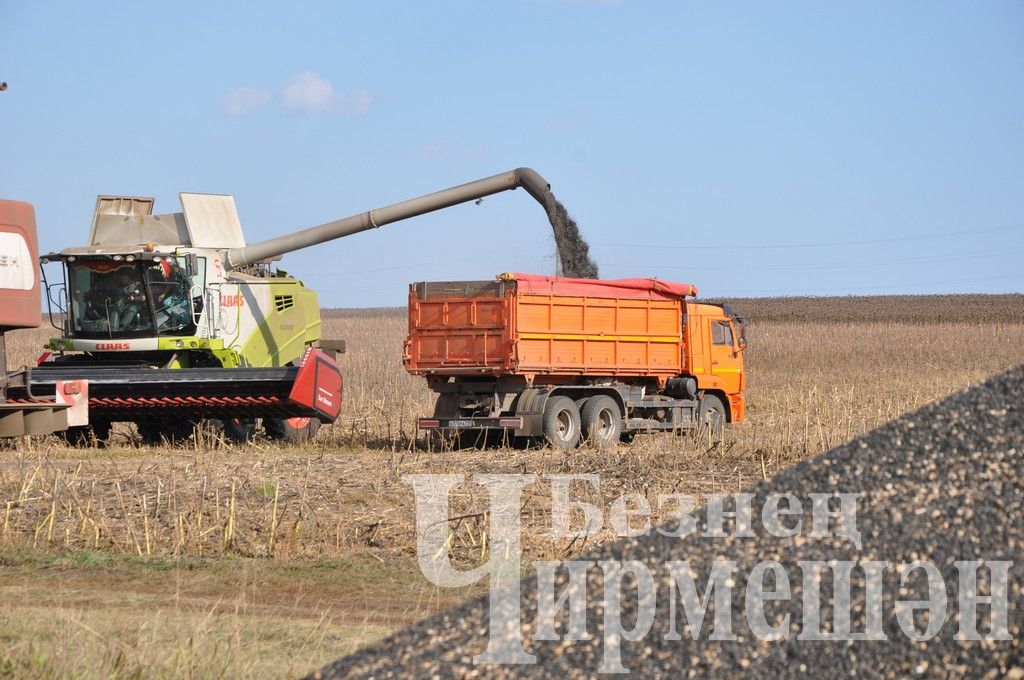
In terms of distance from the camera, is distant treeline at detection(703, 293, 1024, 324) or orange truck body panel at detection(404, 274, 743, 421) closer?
orange truck body panel at detection(404, 274, 743, 421)

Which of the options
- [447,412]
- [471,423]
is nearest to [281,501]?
[471,423]

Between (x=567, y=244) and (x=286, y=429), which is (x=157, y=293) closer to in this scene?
(x=286, y=429)

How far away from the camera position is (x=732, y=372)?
19688 millimetres

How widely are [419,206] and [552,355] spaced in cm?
467

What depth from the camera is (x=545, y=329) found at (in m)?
16.3

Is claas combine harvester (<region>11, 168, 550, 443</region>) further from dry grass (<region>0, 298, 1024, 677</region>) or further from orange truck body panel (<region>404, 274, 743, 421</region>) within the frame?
orange truck body panel (<region>404, 274, 743, 421</region>)

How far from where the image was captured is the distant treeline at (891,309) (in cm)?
5625

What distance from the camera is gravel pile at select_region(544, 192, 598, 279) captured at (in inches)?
791

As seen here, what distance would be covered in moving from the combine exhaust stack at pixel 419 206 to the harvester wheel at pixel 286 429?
267 centimetres

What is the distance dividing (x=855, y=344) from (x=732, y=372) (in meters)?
24.4

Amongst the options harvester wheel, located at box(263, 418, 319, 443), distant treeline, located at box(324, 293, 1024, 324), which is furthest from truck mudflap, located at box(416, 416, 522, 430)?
distant treeline, located at box(324, 293, 1024, 324)

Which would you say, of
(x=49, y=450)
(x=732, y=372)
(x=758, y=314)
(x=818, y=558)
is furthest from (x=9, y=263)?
(x=758, y=314)

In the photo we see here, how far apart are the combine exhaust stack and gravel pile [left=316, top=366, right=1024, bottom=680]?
47.9 feet

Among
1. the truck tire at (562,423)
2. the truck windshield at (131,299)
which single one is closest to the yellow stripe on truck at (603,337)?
the truck tire at (562,423)
